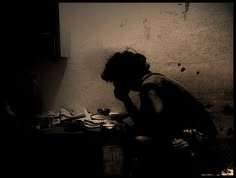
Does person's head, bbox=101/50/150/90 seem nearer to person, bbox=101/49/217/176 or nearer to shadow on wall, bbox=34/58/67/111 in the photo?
person, bbox=101/49/217/176

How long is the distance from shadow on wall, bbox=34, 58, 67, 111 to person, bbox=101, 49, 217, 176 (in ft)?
3.60

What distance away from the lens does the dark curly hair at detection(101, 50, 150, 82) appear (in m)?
4.43

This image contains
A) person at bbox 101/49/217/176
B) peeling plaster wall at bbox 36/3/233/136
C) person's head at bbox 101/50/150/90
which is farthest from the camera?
peeling plaster wall at bbox 36/3/233/136

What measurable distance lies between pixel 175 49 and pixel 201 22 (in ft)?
1.92

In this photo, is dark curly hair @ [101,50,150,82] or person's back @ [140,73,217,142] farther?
dark curly hair @ [101,50,150,82]

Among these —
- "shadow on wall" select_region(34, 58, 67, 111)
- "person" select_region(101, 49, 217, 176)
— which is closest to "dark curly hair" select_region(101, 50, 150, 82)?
"person" select_region(101, 49, 217, 176)

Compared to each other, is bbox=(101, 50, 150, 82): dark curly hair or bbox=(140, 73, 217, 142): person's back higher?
bbox=(101, 50, 150, 82): dark curly hair

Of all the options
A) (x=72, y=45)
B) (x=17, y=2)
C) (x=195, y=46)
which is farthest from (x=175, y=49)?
(x=17, y=2)

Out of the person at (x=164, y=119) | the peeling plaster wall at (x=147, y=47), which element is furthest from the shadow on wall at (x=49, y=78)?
the person at (x=164, y=119)

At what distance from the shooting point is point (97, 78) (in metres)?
5.48

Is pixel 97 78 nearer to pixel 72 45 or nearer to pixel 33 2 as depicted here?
pixel 72 45

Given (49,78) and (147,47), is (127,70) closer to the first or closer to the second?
(147,47)

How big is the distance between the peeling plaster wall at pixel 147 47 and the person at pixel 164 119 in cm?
84

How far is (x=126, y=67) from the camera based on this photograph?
14.8 ft
